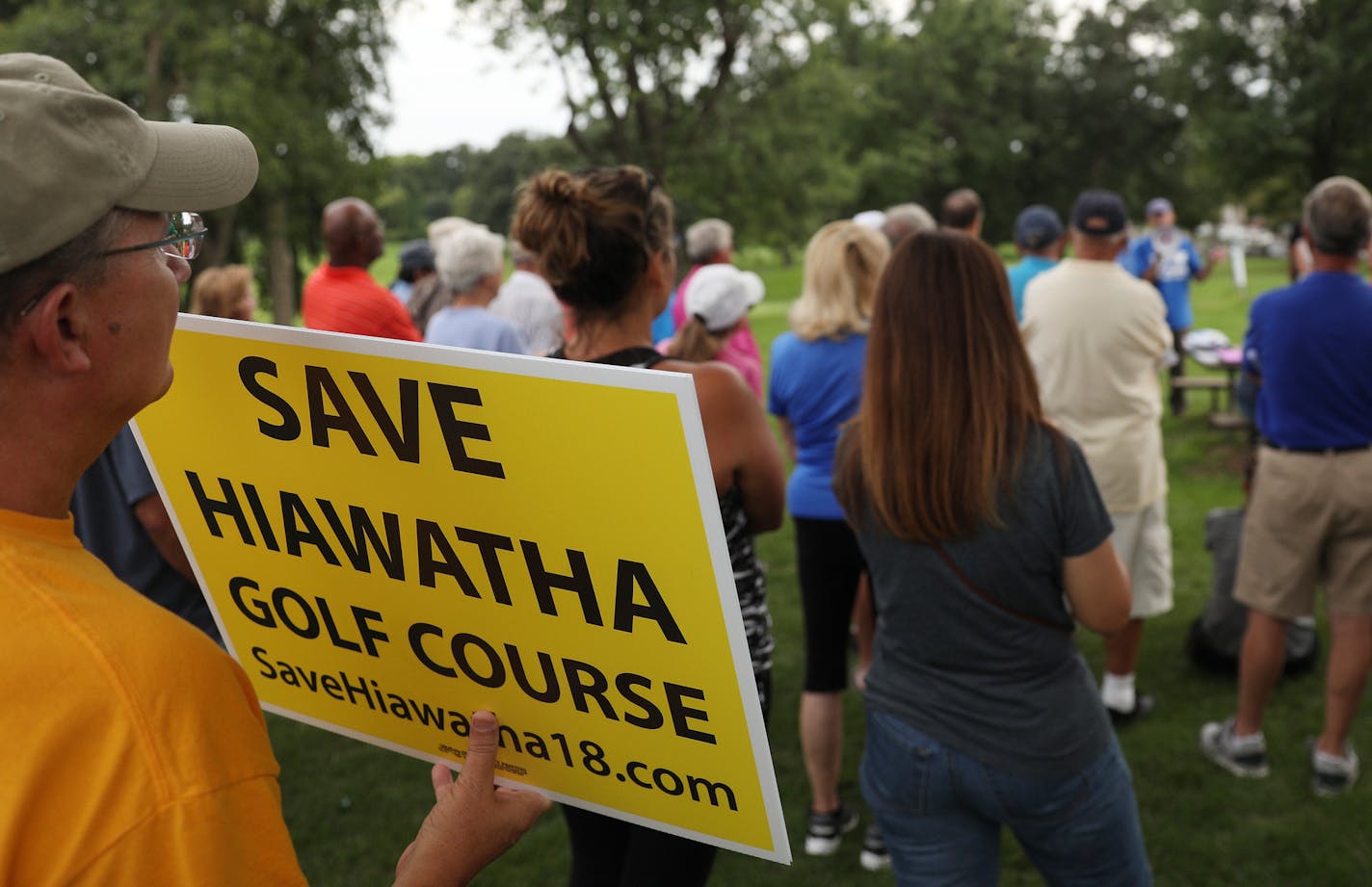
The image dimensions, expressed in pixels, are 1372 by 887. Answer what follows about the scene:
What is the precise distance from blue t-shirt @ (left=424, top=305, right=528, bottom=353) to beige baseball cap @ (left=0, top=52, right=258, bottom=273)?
3.87 metres

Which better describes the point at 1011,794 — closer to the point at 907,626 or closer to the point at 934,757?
the point at 934,757

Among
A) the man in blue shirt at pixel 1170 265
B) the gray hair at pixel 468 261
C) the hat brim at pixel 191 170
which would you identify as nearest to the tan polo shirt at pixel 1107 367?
the gray hair at pixel 468 261

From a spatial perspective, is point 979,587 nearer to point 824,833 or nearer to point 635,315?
point 635,315

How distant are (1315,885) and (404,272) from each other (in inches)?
234

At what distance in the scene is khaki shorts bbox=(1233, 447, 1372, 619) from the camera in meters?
3.99

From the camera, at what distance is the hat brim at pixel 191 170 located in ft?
3.70

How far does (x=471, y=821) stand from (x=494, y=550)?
1.05 feet

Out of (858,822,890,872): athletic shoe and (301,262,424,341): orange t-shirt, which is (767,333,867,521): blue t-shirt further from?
(301,262,424,341): orange t-shirt

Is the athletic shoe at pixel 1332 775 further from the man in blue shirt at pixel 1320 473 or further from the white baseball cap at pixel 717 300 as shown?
the white baseball cap at pixel 717 300

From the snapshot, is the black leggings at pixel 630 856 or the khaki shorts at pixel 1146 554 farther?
the khaki shorts at pixel 1146 554

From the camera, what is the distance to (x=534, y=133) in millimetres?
32812

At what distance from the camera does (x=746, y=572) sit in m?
2.68

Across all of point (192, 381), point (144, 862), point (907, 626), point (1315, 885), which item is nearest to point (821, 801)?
point (1315, 885)

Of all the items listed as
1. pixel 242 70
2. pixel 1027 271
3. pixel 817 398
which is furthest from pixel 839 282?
pixel 242 70
